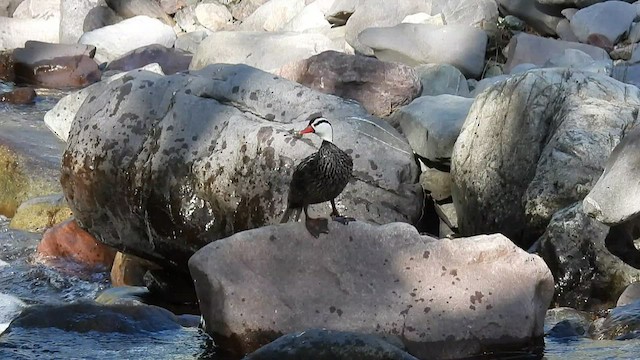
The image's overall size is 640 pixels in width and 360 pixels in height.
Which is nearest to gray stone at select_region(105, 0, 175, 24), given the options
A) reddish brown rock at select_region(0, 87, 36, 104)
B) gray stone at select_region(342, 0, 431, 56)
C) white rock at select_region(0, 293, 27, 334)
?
reddish brown rock at select_region(0, 87, 36, 104)

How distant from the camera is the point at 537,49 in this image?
1258 cm

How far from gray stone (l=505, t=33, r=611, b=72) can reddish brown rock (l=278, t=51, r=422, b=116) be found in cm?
271

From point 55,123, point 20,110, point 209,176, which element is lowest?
point 20,110

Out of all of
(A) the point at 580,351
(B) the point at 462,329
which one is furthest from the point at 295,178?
(A) the point at 580,351

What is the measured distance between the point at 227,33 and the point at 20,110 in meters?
2.87

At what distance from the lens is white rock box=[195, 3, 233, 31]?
19.6 metres

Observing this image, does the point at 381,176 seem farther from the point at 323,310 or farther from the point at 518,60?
the point at 518,60

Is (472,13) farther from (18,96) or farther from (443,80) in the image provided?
(18,96)

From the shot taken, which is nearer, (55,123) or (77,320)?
(77,320)

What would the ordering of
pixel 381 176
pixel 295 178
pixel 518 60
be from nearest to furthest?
pixel 295 178 < pixel 381 176 < pixel 518 60

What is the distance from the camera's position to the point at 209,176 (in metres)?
7.23

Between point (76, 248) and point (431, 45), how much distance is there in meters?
5.52

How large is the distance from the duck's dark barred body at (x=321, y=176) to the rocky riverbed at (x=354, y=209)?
26 cm

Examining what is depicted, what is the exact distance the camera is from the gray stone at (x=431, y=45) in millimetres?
12680
